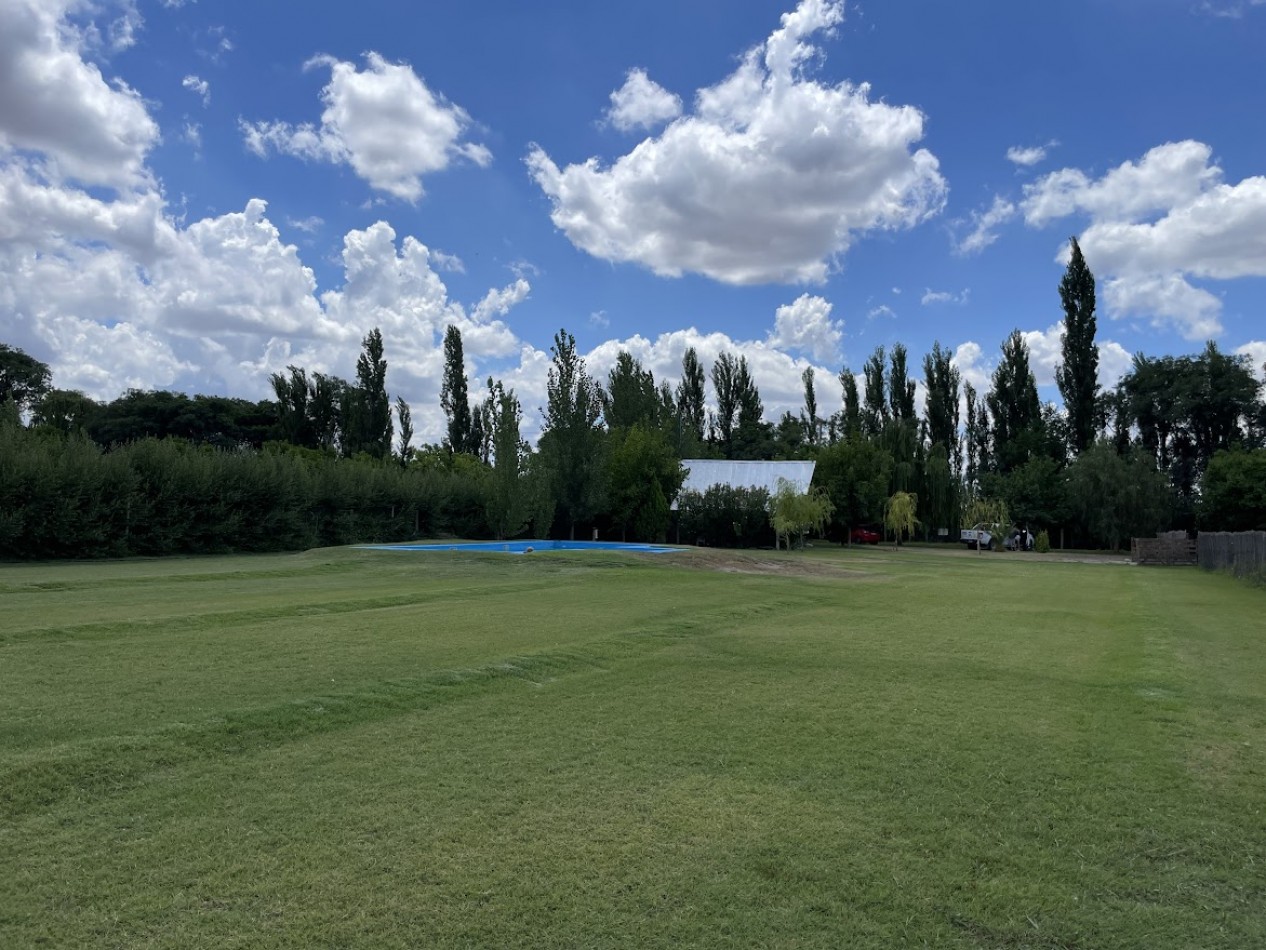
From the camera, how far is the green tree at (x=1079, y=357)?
61094 millimetres

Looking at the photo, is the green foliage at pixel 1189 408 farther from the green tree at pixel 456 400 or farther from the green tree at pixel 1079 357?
the green tree at pixel 456 400

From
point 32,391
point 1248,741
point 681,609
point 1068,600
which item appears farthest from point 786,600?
point 32,391

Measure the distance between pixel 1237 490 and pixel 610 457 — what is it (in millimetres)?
33931

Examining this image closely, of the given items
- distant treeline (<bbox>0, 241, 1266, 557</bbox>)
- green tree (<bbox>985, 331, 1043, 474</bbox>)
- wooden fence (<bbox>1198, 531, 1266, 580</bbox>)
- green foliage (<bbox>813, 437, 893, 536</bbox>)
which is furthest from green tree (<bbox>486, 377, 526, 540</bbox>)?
green tree (<bbox>985, 331, 1043, 474</bbox>)

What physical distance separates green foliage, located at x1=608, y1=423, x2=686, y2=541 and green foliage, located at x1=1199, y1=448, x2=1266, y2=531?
98.7ft

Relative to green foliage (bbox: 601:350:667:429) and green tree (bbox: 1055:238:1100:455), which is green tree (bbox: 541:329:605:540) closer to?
green foliage (bbox: 601:350:667:429)

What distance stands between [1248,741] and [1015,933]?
4.70 m

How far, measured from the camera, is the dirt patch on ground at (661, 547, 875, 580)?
2652 centimetres

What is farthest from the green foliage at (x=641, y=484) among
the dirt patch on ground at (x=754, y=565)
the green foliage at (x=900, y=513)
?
the green foliage at (x=900, y=513)

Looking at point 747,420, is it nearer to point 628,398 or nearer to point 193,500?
point 628,398

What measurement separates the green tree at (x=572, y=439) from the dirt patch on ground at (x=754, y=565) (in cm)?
1148

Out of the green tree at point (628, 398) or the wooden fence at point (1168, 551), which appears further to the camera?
the green tree at point (628, 398)

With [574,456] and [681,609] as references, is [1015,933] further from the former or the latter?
[574,456]

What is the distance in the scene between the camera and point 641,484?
4428cm
